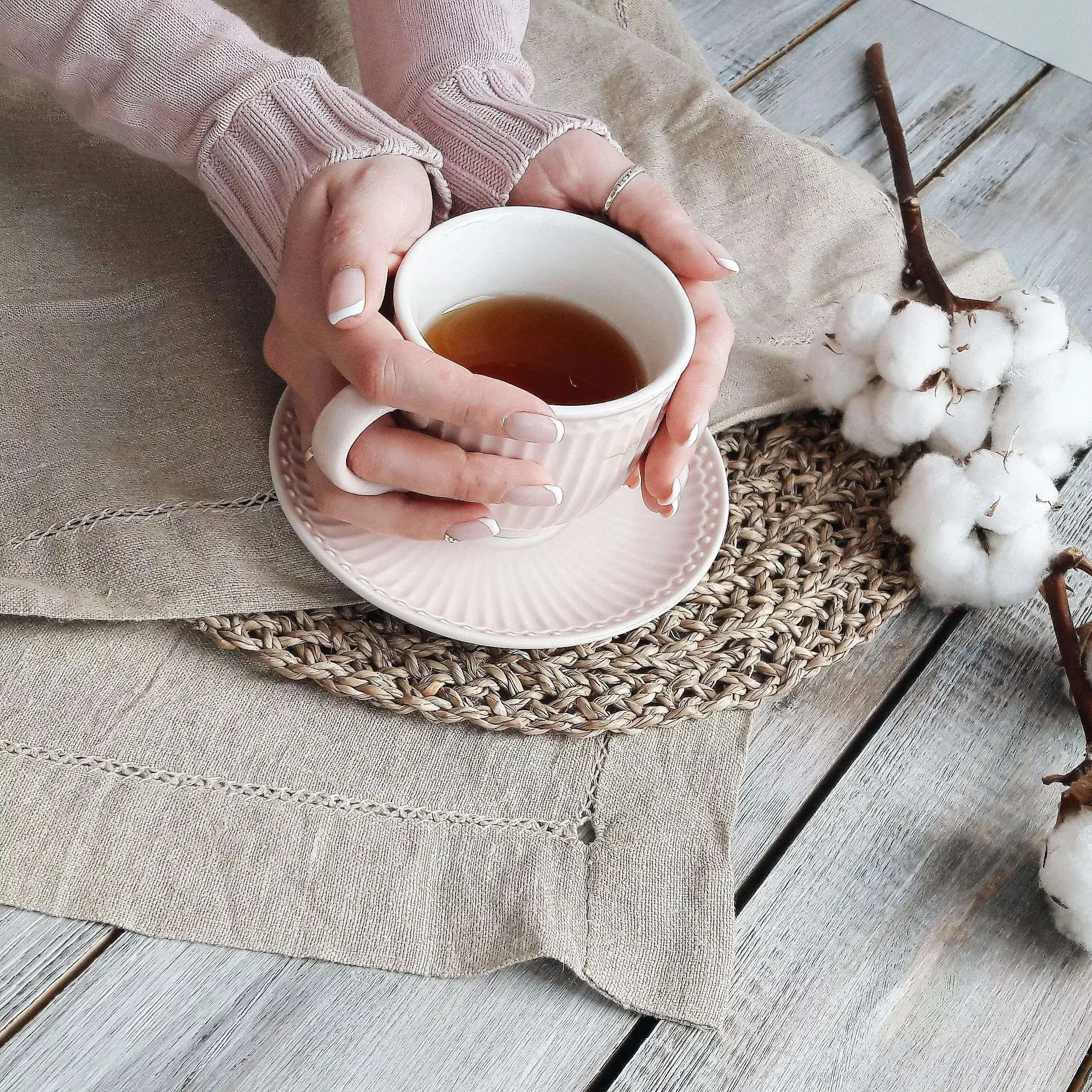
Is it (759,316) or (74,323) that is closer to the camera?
(74,323)

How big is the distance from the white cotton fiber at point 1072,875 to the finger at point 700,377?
11.3 inches

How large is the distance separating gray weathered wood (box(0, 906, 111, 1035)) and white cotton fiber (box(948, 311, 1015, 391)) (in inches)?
23.6

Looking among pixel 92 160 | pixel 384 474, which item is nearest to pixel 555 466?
pixel 384 474

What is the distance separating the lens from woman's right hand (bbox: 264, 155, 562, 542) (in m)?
0.49

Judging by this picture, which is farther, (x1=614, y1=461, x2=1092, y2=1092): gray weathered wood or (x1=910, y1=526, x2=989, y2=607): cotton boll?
(x1=910, y1=526, x2=989, y2=607): cotton boll

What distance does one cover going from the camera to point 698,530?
2.10 ft

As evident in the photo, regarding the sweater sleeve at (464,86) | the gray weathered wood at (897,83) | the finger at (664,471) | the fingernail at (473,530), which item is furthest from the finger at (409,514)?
the gray weathered wood at (897,83)

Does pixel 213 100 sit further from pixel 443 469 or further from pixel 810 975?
pixel 810 975

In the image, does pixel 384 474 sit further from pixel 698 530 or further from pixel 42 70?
pixel 42 70

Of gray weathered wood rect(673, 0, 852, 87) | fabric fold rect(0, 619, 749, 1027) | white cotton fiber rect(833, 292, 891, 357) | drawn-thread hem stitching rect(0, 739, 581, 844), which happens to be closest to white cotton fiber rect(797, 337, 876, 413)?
white cotton fiber rect(833, 292, 891, 357)

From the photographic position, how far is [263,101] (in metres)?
0.62

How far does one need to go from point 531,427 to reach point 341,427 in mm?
99

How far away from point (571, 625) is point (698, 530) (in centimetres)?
11

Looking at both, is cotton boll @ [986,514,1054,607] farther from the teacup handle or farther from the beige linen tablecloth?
the teacup handle
